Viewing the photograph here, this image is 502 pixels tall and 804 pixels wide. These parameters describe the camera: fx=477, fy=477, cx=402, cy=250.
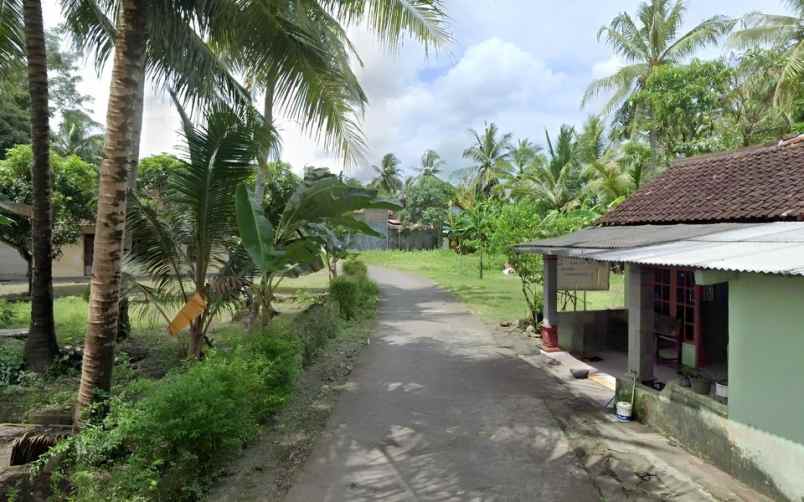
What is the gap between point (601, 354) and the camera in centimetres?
927

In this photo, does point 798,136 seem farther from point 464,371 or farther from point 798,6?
point 798,6

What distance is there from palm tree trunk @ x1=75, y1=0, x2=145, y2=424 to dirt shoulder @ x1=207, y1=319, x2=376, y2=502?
60.7 inches

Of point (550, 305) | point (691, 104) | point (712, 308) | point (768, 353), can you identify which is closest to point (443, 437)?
point (768, 353)

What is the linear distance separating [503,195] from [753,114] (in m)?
17.7

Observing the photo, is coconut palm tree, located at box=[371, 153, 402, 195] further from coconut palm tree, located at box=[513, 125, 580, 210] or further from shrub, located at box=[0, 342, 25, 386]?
shrub, located at box=[0, 342, 25, 386]

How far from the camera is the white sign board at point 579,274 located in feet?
32.3

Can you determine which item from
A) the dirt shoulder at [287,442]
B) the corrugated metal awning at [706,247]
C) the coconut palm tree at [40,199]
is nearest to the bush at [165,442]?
the dirt shoulder at [287,442]

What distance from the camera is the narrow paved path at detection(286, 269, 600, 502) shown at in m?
4.24

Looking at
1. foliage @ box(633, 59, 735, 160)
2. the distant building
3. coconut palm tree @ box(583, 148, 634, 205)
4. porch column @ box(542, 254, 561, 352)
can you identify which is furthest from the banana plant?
the distant building

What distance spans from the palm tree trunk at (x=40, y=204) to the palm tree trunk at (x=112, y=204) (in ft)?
9.83

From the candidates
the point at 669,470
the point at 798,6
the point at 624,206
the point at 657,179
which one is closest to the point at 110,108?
the point at 669,470

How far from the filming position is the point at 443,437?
5.36 meters

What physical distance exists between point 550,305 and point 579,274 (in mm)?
1063

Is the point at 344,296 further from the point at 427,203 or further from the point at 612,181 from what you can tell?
the point at 427,203
